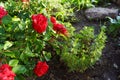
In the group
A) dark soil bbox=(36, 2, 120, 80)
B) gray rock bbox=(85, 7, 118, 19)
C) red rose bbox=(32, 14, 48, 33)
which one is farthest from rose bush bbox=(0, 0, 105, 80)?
gray rock bbox=(85, 7, 118, 19)

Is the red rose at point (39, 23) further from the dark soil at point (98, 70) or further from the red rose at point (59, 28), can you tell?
the dark soil at point (98, 70)

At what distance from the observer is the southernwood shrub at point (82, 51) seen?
293cm

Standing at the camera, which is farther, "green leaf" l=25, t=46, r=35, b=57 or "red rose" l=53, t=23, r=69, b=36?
"red rose" l=53, t=23, r=69, b=36

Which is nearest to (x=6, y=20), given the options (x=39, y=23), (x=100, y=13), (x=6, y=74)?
(x=39, y=23)

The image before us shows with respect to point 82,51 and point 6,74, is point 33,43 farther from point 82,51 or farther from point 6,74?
point 6,74

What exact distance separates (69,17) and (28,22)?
1.45 meters

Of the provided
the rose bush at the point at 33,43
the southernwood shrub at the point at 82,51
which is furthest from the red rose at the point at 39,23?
the southernwood shrub at the point at 82,51

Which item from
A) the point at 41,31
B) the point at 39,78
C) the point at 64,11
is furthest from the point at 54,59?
the point at 64,11

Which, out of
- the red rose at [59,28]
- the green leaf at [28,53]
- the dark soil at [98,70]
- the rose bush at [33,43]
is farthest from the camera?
the dark soil at [98,70]

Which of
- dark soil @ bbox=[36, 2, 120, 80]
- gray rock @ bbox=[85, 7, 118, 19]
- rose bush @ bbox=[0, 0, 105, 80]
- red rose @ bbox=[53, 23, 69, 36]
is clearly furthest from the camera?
gray rock @ bbox=[85, 7, 118, 19]

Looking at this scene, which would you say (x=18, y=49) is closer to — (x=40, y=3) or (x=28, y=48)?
(x=28, y=48)

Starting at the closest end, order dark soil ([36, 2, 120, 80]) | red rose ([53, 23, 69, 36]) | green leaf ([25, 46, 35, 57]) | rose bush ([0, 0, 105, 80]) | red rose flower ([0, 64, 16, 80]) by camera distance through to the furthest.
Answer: red rose flower ([0, 64, 16, 80]), rose bush ([0, 0, 105, 80]), green leaf ([25, 46, 35, 57]), red rose ([53, 23, 69, 36]), dark soil ([36, 2, 120, 80])

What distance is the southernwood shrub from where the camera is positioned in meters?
2.93

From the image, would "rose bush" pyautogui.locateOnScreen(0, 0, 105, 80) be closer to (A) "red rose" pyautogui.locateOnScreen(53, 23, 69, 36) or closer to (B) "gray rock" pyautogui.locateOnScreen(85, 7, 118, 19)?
(A) "red rose" pyautogui.locateOnScreen(53, 23, 69, 36)
